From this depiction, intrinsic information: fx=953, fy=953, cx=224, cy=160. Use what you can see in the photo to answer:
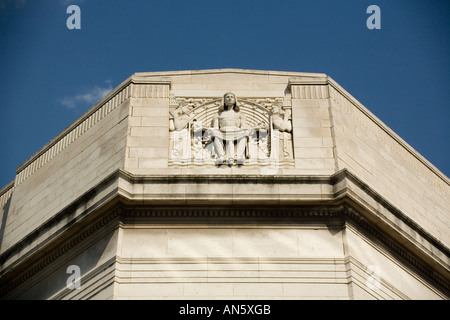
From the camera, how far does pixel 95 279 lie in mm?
22203

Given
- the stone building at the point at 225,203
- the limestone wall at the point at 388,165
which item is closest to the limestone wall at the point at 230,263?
the stone building at the point at 225,203

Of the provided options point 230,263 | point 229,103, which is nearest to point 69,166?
point 229,103

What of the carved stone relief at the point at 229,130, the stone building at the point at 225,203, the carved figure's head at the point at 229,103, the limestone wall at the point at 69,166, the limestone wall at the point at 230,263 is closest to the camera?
the limestone wall at the point at 230,263

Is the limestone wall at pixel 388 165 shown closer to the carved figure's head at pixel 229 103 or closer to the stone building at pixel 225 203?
the stone building at pixel 225 203

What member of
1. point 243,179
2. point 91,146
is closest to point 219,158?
point 243,179

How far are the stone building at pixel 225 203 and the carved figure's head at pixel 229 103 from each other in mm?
41

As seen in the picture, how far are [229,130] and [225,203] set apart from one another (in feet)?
8.57

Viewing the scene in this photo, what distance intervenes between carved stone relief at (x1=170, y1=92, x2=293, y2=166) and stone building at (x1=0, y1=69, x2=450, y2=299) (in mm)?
37

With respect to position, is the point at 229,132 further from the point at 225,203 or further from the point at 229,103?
the point at 225,203

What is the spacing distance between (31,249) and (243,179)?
226 inches

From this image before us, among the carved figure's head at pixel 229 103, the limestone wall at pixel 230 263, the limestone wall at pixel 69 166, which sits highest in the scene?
the carved figure's head at pixel 229 103

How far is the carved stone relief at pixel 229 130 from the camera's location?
24203 mm

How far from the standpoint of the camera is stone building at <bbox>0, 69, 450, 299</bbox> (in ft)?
72.1

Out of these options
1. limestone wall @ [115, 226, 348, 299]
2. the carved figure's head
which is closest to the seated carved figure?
the carved figure's head
